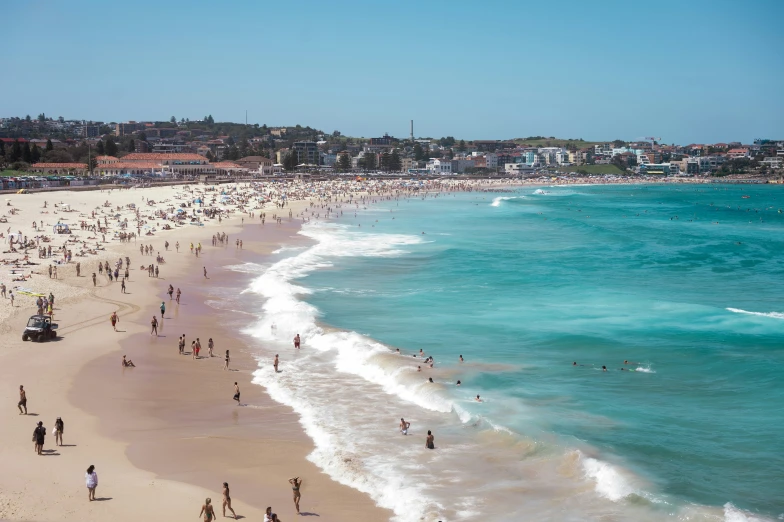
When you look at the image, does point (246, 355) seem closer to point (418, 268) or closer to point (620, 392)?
point (620, 392)

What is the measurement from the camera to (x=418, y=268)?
120ft

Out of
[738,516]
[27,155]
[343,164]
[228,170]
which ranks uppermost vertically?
[343,164]

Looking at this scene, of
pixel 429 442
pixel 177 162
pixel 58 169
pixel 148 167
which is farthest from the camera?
pixel 177 162

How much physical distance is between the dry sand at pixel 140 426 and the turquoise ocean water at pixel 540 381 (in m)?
0.99

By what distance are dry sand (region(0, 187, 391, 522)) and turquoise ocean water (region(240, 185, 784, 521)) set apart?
3.25 feet

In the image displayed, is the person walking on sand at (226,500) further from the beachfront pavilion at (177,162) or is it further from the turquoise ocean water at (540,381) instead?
the beachfront pavilion at (177,162)

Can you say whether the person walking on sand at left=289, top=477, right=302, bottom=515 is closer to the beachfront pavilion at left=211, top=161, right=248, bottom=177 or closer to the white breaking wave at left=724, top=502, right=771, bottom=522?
the white breaking wave at left=724, top=502, right=771, bottom=522

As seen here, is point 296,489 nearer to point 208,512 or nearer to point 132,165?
point 208,512

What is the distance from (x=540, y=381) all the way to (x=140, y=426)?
958 cm

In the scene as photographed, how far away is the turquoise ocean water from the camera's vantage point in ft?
40.8

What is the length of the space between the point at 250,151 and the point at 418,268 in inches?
6015

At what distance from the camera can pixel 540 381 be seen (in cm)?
1827

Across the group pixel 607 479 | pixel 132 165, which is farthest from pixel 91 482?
pixel 132 165

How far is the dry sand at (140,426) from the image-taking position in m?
11.3
